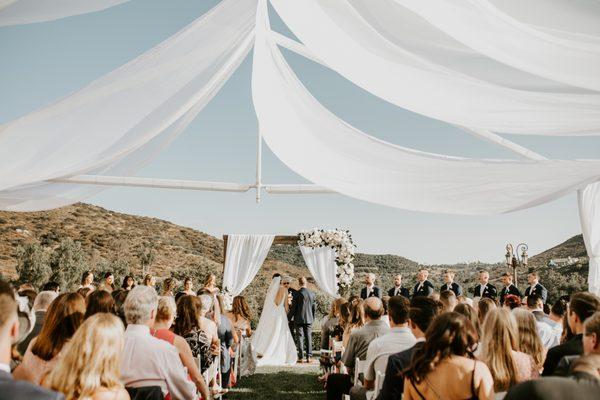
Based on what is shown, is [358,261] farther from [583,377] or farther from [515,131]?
[583,377]

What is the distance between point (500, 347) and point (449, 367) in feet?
2.12

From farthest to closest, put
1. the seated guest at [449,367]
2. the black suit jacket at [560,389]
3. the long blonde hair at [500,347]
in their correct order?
the long blonde hair at [500,347] → the seated guest at [449,367] → the black suit jacket at [560,389]

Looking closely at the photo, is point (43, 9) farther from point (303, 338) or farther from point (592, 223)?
point (303, 338)

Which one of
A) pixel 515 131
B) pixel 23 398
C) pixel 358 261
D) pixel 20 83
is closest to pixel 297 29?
pixel 515 131

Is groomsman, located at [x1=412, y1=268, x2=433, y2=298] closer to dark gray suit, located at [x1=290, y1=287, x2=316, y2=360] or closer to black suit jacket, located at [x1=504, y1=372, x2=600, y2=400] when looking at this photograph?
dark gray suit, located at [x1=290, y1=287, x2=316, y2=360]

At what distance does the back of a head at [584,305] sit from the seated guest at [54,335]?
316cm

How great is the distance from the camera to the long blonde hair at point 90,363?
87.2 inches

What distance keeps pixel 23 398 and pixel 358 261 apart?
2955 centimetres

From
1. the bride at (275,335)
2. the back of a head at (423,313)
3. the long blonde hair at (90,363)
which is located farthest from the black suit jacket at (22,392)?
the bride at (275,335)

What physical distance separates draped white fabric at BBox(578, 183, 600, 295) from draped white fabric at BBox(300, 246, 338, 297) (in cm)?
591

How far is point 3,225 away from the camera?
27.5m

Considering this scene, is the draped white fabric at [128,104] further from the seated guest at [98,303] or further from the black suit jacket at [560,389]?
the black suit jacket at [560,389]

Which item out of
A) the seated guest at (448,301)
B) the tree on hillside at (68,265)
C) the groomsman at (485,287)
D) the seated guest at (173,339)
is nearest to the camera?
the seated guest at (173,339)

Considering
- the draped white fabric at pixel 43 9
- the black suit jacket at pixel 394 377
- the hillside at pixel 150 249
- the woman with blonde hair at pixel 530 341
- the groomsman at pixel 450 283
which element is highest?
the hillside at pixel 150 249
